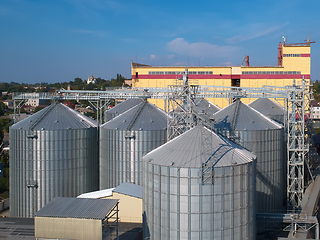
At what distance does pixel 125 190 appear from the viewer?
40062 mm

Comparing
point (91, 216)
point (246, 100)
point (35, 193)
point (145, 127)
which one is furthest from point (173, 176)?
point (246, 100)

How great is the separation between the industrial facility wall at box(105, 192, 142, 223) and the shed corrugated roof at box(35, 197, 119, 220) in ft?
29.7

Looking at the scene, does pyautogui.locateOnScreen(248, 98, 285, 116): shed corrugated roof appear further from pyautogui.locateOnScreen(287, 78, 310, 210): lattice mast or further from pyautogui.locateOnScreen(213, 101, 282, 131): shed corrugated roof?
pyautogui.locateOnScreen(213, 101, 282, 131): shed corrugated roof

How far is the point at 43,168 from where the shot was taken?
1711 inches

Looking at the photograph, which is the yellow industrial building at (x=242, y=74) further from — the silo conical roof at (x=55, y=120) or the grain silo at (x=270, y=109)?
the silo conical roof at (x=55, y=120)

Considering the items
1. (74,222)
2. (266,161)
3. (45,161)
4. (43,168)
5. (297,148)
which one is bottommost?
(74,222)

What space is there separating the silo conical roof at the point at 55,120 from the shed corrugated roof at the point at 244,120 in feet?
59.3

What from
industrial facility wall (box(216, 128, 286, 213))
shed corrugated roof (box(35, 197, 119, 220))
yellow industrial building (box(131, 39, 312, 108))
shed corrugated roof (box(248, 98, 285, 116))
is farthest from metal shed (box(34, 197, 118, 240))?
yellow industrial building (box(131, 39, 312, 108))

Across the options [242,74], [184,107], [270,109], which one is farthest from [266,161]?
[242,74]

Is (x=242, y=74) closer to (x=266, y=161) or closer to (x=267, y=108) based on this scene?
(x=267, y=108)

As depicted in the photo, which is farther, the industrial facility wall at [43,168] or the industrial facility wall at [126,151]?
the industrial facility wall at [126,151]

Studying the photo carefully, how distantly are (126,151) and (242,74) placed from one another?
182 feet

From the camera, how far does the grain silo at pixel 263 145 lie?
40750 mm

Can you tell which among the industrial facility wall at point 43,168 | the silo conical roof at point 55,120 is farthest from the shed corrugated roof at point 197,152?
the silo conical roof at point 55,120
